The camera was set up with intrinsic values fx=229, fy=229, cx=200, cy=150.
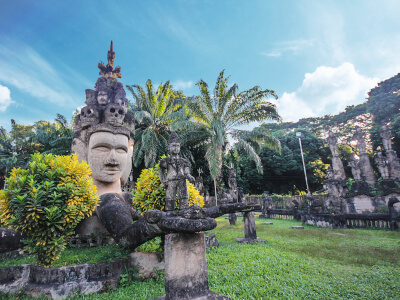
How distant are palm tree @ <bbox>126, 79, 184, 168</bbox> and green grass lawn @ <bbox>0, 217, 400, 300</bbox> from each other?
1073 centimetres

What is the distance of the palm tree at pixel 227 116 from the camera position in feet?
46.9

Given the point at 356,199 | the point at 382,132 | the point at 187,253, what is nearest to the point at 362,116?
the point at 382,132

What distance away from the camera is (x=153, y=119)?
57.7ft

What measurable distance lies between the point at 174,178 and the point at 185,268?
8.20 feet

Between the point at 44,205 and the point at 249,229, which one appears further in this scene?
the point at 249,229

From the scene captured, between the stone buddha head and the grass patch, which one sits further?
the stone buddha head

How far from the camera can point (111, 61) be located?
23.2ft

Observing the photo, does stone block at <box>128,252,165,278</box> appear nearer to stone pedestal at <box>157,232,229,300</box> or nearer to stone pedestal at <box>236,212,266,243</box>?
stone pedestal at <box>157,232,229,300</box>

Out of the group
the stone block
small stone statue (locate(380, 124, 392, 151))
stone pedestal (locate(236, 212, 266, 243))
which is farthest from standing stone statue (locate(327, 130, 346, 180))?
the stone block

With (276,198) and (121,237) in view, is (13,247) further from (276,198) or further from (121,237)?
(276,198)

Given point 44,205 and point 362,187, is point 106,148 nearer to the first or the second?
point 44,205

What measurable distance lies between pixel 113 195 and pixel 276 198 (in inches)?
706

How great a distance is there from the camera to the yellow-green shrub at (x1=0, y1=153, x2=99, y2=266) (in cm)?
339

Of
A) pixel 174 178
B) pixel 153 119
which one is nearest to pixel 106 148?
pixel 174 178
